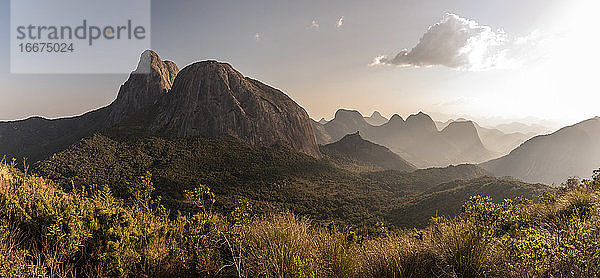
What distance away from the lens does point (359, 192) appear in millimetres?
80625

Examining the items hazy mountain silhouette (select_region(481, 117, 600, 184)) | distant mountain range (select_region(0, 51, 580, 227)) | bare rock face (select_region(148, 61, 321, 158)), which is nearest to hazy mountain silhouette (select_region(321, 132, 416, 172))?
distant mountain range (select_region(0, 51, 580, 227))

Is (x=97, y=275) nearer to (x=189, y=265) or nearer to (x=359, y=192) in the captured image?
(x=189, y=265)

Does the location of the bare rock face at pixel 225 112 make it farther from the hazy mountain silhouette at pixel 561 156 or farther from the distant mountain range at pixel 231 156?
the hazy mountain silhouette at pixel 561 156

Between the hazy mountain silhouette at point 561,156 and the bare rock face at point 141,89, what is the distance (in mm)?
249229

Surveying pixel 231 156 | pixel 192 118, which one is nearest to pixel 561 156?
pixel 231 156

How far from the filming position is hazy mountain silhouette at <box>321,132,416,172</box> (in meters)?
134

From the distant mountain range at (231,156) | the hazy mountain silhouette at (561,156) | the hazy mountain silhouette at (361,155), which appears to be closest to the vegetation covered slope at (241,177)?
the distant mountain range at (231,156)

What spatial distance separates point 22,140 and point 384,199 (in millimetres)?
151016

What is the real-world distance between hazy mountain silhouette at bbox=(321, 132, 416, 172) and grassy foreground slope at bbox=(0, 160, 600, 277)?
122 m

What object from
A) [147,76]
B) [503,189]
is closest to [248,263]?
[503,189]

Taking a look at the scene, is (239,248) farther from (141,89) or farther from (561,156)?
(561,156)

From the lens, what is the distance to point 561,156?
18162cm

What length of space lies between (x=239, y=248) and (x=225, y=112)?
114929 millimetres

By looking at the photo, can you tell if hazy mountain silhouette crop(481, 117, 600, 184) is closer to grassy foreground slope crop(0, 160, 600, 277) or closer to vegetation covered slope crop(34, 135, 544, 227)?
vegetation covered slope crop(34, 135, 544, 227)
